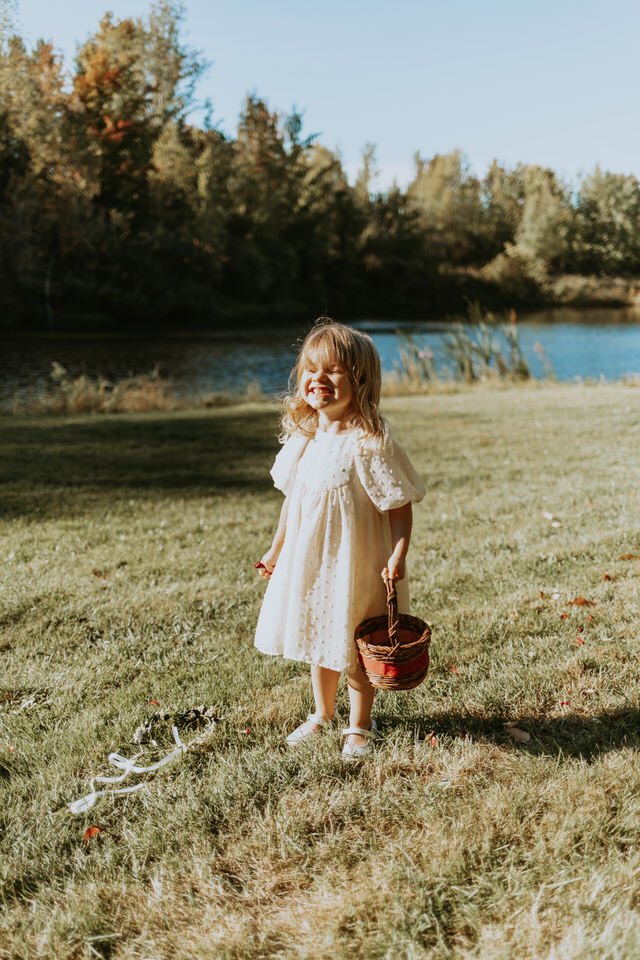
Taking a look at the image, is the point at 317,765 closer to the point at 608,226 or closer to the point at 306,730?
the point at 306,730

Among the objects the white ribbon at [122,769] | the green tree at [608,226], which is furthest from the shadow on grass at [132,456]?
the green tree at [608,226]

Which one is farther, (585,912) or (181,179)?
(181,179)

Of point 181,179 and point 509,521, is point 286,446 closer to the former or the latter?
point 509,521

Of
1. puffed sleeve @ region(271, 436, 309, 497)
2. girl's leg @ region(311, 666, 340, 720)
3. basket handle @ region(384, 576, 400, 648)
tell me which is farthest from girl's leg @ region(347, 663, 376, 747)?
puffed sleeve @ region(271, 436, 309, 497)

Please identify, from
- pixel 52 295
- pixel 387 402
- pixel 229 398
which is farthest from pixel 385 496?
pixel 52 295

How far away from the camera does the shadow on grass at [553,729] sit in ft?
8.05

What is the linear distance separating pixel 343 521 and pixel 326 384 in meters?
0.50

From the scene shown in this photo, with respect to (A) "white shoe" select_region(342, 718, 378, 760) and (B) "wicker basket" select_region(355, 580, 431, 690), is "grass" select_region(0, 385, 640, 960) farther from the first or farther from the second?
(B) "wicker basket" select_region(355, 580, 431, 690)

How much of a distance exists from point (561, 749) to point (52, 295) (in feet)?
122

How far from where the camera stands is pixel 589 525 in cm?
512

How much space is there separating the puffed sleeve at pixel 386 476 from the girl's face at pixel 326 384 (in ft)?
0.64

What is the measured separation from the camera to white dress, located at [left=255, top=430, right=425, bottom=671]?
7.88 feet

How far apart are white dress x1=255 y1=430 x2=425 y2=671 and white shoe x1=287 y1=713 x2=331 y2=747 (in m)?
0.34

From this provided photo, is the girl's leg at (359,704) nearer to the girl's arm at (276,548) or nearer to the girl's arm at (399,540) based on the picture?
the girl's arm at (399,540)
